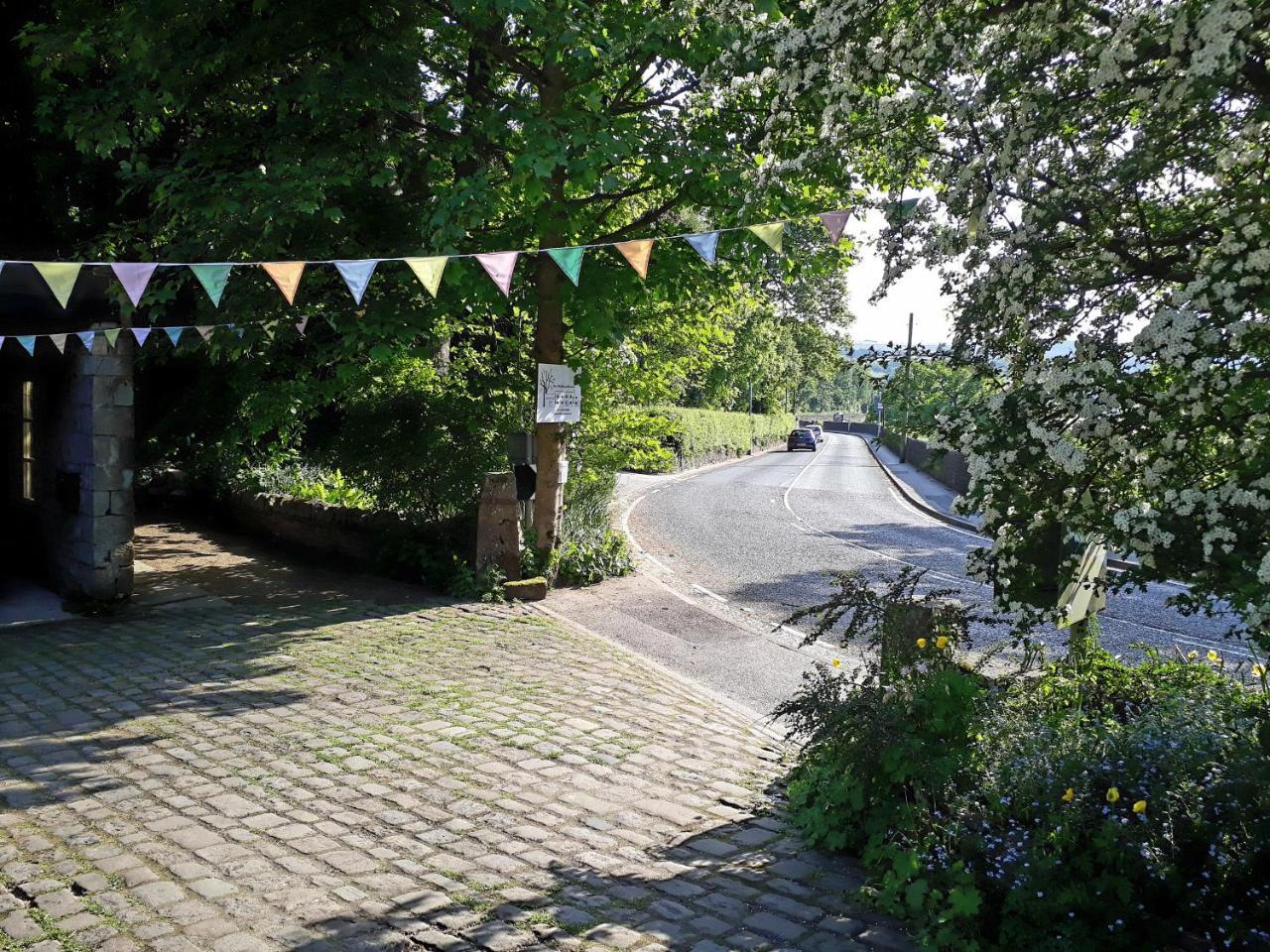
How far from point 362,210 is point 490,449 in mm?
3057

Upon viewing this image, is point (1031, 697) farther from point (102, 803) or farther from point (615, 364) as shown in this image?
point (615, 364)

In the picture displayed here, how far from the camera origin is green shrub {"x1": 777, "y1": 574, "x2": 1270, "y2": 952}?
3615 mm

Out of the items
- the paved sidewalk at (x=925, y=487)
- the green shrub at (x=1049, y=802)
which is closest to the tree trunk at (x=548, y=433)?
the green shrub at (x=1049, y=802)

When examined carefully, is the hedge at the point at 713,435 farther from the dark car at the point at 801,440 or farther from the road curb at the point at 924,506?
the road curb at the point at 924,506

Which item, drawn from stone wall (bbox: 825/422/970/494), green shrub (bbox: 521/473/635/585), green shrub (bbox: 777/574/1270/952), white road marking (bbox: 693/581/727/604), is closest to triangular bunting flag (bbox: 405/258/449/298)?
stone wall (bbox: 825/422/970/494)

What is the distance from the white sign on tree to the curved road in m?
2.11

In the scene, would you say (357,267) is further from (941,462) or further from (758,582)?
(758,582)

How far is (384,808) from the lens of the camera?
16.6 ft

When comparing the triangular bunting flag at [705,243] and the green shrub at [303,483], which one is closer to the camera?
the triangular bunting flag at [705,243]

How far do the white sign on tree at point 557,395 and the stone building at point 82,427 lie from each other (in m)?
4.27

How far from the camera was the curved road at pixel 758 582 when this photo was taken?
9.50 metres

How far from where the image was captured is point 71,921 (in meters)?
3.82

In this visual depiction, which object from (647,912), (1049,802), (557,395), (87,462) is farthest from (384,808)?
(557,395)

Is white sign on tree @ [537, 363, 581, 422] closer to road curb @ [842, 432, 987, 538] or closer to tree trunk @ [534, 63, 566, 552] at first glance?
tree trunk @ [534, 63, 566, 552]
